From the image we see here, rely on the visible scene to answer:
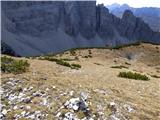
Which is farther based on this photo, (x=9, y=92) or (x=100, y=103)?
(x=9, y=92)

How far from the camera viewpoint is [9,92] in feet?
53.5

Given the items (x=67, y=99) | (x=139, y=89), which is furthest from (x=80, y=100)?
(x=139, y=89)

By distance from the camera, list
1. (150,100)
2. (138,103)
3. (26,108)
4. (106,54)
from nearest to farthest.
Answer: (26,108), (138,103), (150,100), (106,54)

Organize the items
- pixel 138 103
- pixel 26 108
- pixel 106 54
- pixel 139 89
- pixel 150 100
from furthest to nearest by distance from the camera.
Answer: pixel 106 54 < pixel 139 89 < pixel 150 100 < pixel 138 103 < pixel 26 108

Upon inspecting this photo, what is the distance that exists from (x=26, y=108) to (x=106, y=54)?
1678 inches

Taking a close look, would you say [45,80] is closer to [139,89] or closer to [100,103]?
[100,103]

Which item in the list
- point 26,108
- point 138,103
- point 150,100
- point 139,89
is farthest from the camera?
point 139,89

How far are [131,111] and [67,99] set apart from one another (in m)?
2.41

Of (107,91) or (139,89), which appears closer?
(107,91)

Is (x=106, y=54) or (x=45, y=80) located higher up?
(x=45, y=80)

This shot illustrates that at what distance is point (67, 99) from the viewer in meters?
15.0

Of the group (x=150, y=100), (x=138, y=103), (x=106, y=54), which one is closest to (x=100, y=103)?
(x=138, y=103)

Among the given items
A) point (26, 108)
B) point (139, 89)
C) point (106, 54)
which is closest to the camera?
point (26, 108)

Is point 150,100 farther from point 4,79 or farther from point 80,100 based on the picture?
point 4,79
